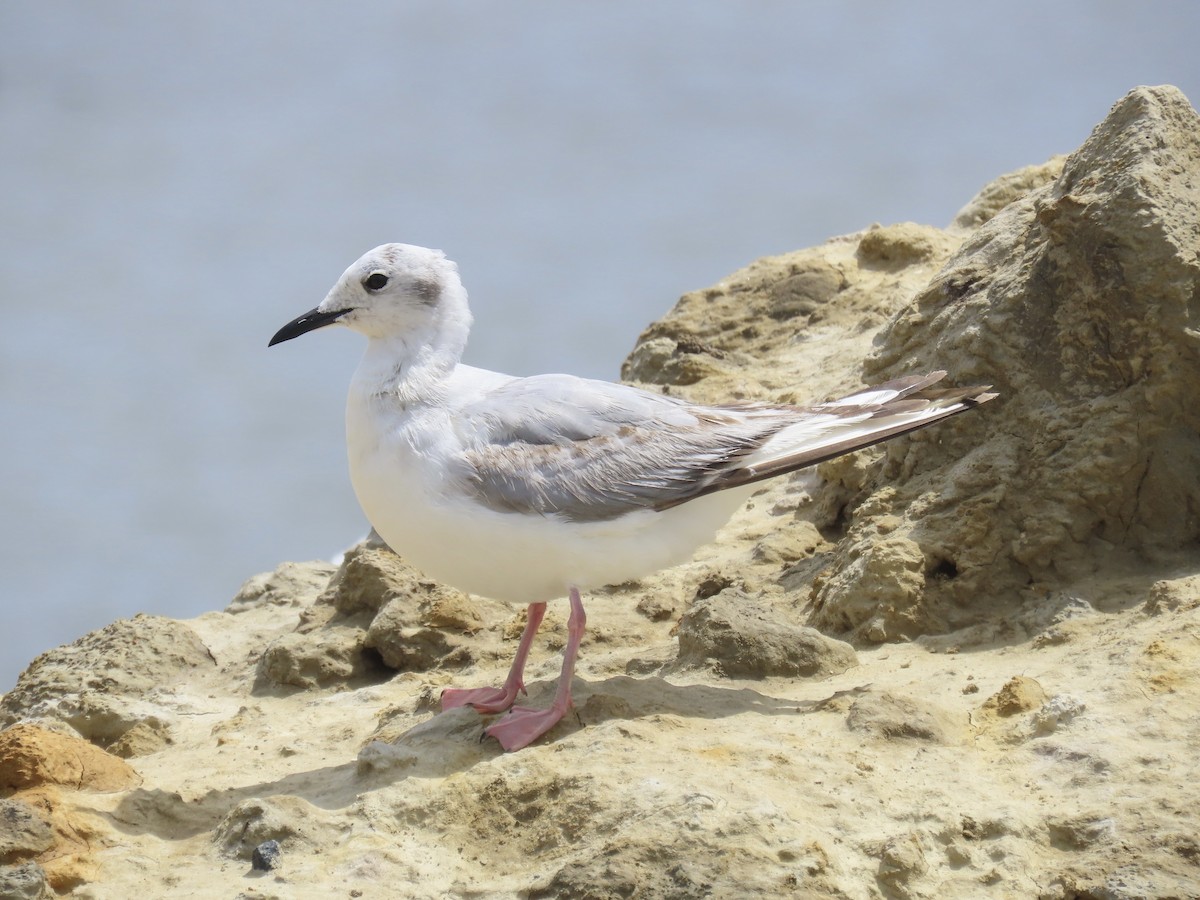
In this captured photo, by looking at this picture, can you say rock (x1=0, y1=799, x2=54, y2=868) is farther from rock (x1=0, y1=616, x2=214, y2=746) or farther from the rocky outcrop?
rock (x1=0, y1=616, x2=214, y2=746)

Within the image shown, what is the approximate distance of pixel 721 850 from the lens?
4141 millimetres

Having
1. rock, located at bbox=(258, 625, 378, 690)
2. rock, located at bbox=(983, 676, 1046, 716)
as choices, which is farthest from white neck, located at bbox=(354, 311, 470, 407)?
rock, located at bbox=(983, 676, 1046, 716)

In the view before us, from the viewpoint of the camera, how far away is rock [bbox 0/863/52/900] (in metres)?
4.18

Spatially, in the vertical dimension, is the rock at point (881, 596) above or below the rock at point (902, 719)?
above

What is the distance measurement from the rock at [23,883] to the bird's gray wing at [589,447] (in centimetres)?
198

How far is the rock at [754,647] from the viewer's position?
5.70 m

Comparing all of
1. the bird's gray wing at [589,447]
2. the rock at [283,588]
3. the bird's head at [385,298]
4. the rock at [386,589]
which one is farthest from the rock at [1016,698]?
the rock at [283,588]

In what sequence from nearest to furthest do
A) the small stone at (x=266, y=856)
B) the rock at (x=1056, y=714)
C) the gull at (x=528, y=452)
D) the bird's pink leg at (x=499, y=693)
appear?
the small stone at (x=266, y=856)
the rock at (x=1056, y=714)
the gull at (x=528, y=452)
the bird's pink leg at (x=499, y=693)

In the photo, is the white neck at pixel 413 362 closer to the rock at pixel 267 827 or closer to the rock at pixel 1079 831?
the rock at pixel 267 827

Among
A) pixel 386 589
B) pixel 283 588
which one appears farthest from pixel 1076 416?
pixel 283 588

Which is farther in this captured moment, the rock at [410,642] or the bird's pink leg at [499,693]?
the rock at [410,642]

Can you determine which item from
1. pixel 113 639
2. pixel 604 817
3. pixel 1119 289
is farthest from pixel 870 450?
pixel 113 639

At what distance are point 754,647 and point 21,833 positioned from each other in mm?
2826

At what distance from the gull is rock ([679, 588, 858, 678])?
33 cm
